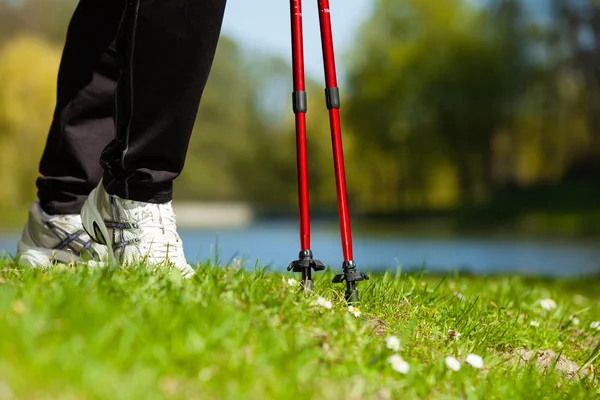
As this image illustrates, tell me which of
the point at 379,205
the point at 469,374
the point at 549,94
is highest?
the point at 549,94

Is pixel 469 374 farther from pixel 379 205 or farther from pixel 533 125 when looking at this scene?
pixel 379 205

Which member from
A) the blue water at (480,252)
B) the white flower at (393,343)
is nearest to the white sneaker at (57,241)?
the white flower at (393,343)

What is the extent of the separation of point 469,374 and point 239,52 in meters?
85.7

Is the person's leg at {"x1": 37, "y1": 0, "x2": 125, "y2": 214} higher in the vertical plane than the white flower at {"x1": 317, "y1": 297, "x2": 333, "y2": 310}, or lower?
higher

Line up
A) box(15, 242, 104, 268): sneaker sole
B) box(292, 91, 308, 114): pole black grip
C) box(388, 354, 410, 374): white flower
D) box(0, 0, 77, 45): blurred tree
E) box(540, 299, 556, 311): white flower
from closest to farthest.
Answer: box(388, 354, 410, 374): white flower → box(292, 91, 308, 114): pole black grip → box(15, 242, 104, 268): sneaker sole → box(540, 299, 556, 311): white flower → box(0, 0, 77, 45): blurred tree

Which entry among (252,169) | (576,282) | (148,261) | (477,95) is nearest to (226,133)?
(252,169)

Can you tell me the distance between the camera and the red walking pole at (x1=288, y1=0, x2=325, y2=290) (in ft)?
10.1

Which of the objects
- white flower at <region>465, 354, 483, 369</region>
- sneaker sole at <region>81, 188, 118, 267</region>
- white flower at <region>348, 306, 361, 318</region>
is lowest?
white flower at <region>465, 354, 483, 369</region>

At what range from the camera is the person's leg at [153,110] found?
9.50 feet

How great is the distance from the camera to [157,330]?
220cm

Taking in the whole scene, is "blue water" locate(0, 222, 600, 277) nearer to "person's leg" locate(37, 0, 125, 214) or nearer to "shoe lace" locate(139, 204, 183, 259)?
"person's leg" locate(37, 0, 125, 214)

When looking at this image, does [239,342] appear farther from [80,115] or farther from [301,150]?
[80,115]

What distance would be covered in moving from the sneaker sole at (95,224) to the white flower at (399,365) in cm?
138

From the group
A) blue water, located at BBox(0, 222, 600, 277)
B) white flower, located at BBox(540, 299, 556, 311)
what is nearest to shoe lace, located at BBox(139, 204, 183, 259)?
white flower, located at BBox(540, 299, 556, 311)
